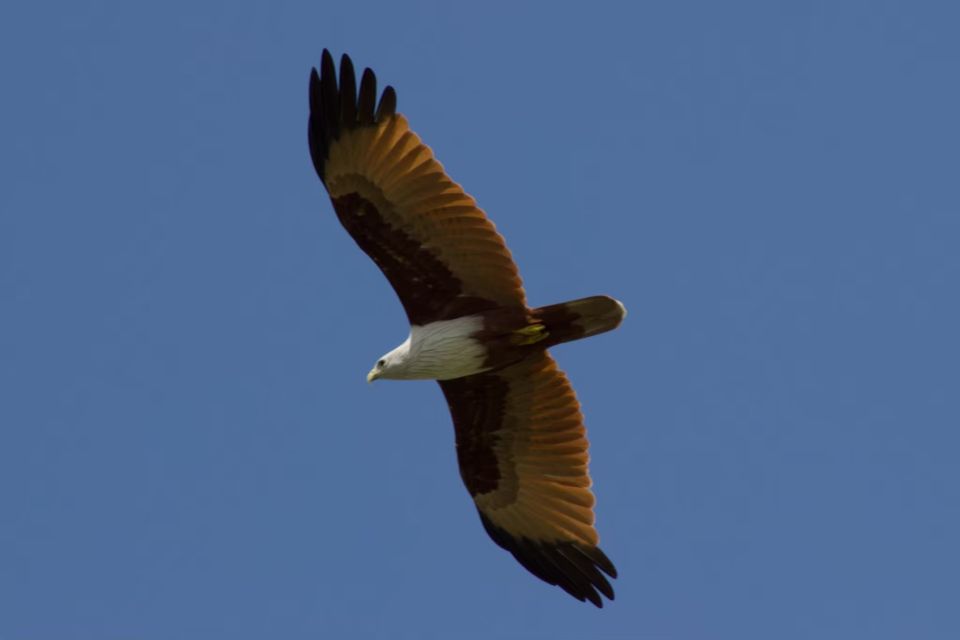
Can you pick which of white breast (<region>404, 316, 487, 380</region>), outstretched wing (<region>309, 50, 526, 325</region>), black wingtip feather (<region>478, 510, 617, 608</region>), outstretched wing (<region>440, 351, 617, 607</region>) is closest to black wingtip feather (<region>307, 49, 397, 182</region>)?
outstretched wing (<region>309, 50, 526, 325</region>)

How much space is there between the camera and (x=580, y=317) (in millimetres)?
13477

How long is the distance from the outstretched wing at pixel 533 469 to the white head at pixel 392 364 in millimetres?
829

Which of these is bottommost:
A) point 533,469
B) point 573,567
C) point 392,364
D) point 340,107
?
point 573,567

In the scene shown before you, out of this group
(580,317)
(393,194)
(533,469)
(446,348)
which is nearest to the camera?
(393,194)

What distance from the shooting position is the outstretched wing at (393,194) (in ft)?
43.7

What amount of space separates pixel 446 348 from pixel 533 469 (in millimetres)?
1766

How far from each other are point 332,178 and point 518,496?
353 cm

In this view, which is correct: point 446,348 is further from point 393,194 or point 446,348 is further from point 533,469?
point 533,469

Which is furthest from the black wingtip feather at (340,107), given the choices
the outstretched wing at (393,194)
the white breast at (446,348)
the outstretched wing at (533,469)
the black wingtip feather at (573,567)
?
the black wingtip feather at (573,567)

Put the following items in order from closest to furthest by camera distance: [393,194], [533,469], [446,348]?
[393,194] → [446,348] → [533,469]

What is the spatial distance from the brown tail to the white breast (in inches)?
22.7

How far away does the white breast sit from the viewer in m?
13.7

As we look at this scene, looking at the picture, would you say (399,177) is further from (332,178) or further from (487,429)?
(487,429)

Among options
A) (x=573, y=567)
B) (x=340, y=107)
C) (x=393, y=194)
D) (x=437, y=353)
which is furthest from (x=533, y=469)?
(x=340, y=107)
